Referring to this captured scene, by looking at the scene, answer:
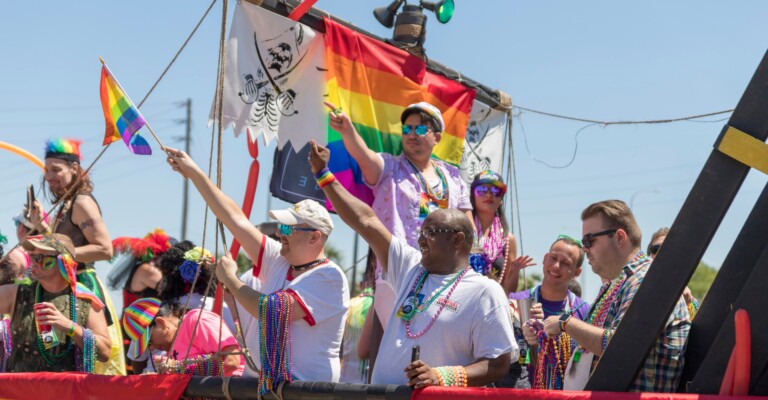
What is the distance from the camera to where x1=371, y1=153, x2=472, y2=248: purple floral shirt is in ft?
19.1

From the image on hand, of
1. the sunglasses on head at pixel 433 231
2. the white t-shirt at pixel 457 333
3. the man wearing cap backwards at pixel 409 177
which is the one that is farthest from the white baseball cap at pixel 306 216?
the man wearing cap backwards at pixel 409 177

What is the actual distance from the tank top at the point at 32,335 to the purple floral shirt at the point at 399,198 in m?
1.81

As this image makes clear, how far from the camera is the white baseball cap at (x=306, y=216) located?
4.57m

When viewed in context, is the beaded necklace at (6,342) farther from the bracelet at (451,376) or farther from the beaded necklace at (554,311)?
the bracelet at (451,376)

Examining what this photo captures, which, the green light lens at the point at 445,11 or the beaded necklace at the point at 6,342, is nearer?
the beaded necklace at the point at 6,342

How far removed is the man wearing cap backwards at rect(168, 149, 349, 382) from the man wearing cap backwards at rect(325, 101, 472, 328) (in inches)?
41.4

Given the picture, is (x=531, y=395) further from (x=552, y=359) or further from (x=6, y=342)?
(x=6, y=342)

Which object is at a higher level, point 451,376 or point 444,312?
point 444,312

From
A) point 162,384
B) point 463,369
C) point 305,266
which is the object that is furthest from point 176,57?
point 463,369

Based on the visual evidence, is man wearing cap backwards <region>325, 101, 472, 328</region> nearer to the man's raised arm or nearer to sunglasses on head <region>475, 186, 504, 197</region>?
sunglasses on head <region>475, 186, 504, 197</region>

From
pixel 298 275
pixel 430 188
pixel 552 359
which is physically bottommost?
pixel 552 359

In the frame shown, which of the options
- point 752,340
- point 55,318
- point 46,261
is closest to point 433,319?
point 752,340

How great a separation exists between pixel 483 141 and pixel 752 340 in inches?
231

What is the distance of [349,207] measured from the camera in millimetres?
4320
